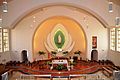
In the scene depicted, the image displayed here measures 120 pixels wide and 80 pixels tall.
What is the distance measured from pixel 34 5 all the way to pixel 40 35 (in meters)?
8.50

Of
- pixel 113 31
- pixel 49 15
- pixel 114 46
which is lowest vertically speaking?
pixel 114 46

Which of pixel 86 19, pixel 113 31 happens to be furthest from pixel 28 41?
pixel 113 31

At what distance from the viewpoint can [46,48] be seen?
22.7 metres

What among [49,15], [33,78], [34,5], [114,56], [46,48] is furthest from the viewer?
[46,48]

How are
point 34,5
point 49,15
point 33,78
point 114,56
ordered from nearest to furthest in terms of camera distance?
point 33,78 < point 34,5 < point 114,56 < point 49,15

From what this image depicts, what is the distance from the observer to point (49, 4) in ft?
48.7

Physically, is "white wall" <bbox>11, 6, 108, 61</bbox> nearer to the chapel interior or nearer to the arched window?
the chapel interior

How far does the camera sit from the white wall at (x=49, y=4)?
14.6m

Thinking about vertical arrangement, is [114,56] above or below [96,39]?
below

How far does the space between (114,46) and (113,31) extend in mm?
1162

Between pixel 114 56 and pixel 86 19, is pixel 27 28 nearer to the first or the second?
pixel 86 19

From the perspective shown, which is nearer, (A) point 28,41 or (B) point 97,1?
(B) point 97,1

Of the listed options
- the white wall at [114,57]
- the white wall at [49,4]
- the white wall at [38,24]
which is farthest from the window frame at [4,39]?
the white wall at [114,57]

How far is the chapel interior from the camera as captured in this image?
14750 millimetres
